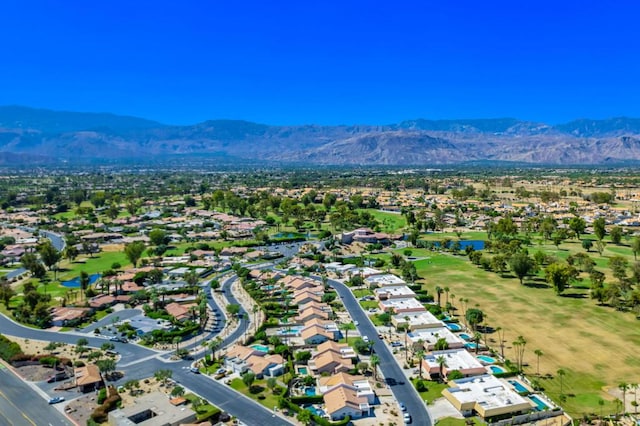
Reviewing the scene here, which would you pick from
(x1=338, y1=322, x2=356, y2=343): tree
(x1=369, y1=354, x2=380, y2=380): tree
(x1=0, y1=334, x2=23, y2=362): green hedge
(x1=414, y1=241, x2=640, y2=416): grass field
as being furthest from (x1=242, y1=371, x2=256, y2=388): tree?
(x1=414, y1=241, x2=640, y2=416): grass field

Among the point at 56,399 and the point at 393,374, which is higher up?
the point at 56,399

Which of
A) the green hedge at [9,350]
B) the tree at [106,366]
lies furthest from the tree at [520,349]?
the green hedge at [9,350]

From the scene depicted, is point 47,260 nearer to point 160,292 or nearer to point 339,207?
point 160,292

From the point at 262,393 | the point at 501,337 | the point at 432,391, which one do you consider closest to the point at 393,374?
the point at 432,391

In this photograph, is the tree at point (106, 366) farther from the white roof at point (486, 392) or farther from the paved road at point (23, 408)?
the white roof at point (486, 392)

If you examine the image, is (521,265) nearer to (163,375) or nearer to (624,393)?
(624,393)
